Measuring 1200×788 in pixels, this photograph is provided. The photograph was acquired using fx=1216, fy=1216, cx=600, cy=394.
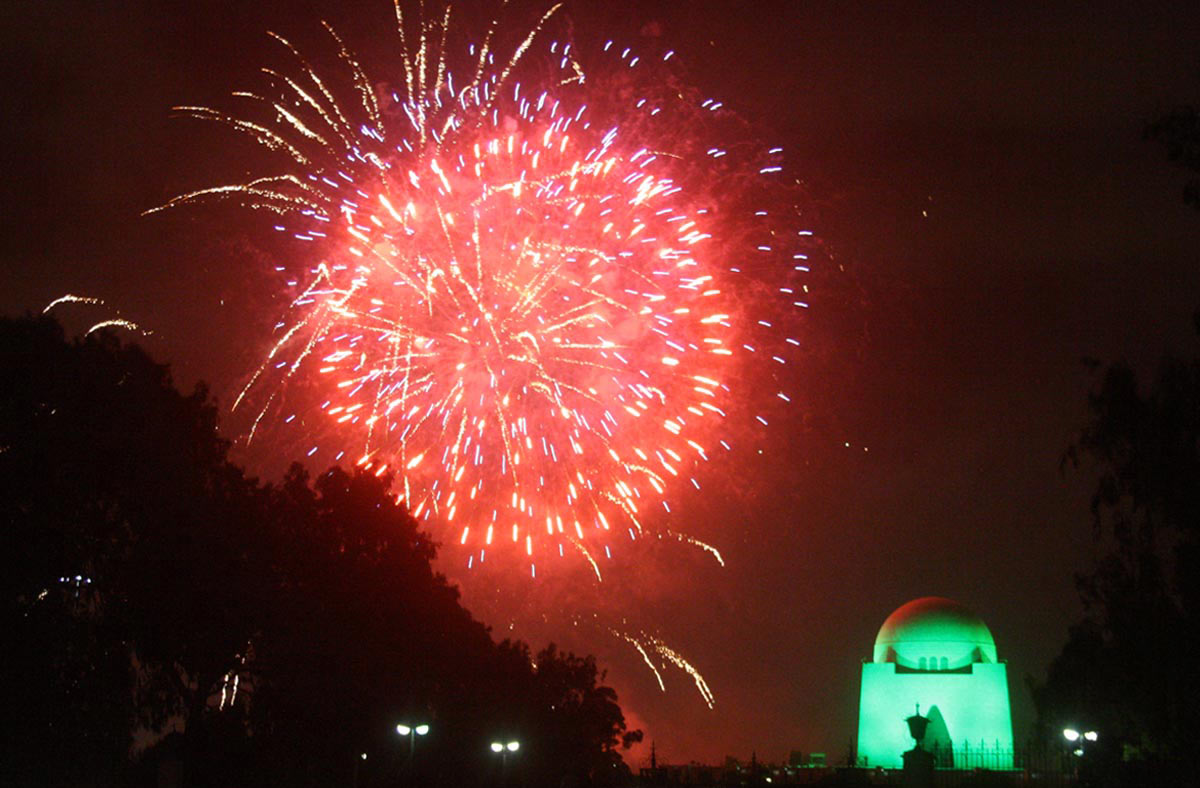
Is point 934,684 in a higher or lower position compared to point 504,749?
higher

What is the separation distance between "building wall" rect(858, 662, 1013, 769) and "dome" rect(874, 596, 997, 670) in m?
0.64

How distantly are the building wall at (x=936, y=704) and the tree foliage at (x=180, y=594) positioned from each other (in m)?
34.2

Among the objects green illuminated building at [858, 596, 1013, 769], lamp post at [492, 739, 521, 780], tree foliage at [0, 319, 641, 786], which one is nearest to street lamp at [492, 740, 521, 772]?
lamp post at [492, 739, 521, 780]

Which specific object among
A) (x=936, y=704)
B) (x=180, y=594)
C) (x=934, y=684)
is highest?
(x=934, y=684)

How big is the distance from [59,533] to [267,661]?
24.4ft

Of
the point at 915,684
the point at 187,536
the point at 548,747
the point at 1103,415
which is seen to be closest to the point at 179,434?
the point at 187,536

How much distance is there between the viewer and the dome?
65062 mm

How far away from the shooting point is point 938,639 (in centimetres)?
6550

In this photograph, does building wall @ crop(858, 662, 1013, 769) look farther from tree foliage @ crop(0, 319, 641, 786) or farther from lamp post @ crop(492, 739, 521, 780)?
tree foliage @ crop(0, 319, 641, 786)

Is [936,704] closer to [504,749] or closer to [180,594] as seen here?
[504,749]

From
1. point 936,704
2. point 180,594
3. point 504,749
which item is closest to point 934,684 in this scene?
point 936,704

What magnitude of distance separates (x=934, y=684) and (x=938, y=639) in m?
2.47

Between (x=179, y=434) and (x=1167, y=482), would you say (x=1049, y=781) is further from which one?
(x=179, y=434)

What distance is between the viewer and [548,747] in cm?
5347
